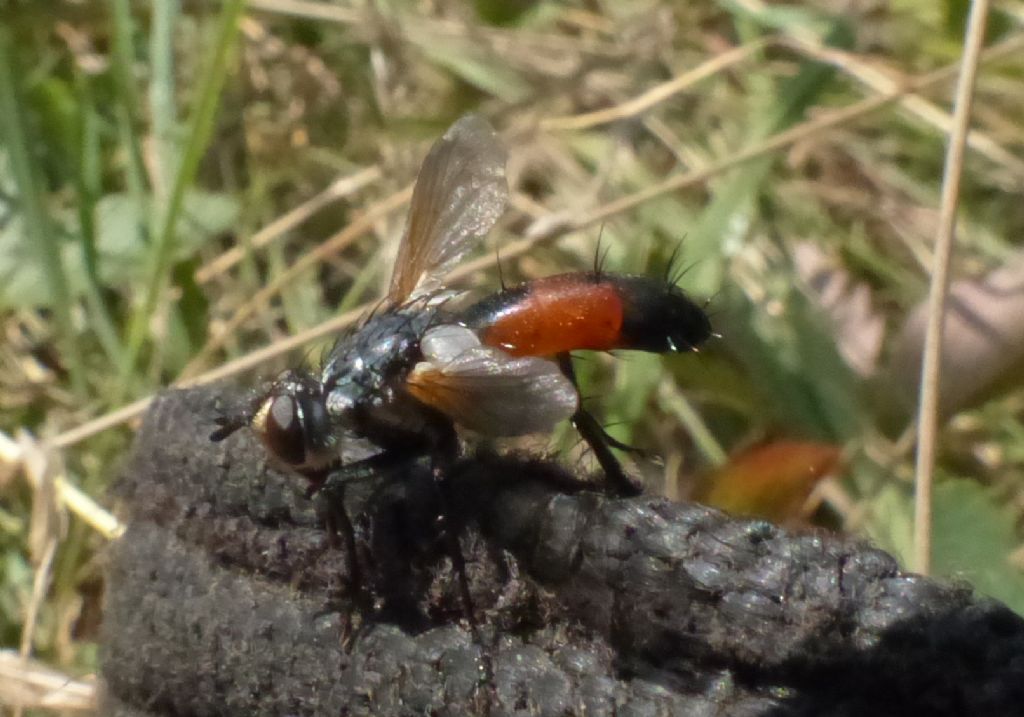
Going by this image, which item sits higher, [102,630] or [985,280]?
[985,280]

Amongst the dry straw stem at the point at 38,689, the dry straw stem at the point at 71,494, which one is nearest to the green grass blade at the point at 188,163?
the dry straw stem at the point at 71,494

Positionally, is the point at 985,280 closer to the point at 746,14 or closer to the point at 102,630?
the point at 746,14

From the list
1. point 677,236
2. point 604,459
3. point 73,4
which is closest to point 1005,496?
point 677,236

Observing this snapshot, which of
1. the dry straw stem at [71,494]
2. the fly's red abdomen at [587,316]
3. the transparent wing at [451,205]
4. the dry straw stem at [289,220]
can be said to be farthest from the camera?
the dry straw stem at [289,220]

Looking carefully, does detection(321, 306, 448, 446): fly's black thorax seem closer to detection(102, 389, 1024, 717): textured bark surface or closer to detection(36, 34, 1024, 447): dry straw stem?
detection(102, 389, 1024, 717): textured bark surface

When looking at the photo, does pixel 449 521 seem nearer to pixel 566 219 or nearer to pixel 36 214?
pixel 566 219

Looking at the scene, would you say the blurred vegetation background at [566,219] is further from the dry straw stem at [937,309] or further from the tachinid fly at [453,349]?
the tachinid fly at [453,349]

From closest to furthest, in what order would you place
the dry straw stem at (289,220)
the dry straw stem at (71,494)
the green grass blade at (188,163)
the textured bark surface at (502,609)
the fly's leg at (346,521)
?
the textured bark surface at (502,609)
the fly's leg at (346,521)
the dry straw stem at (71,494)
the green grass blade at (188,163)
the dry straw stem at (289,220)
